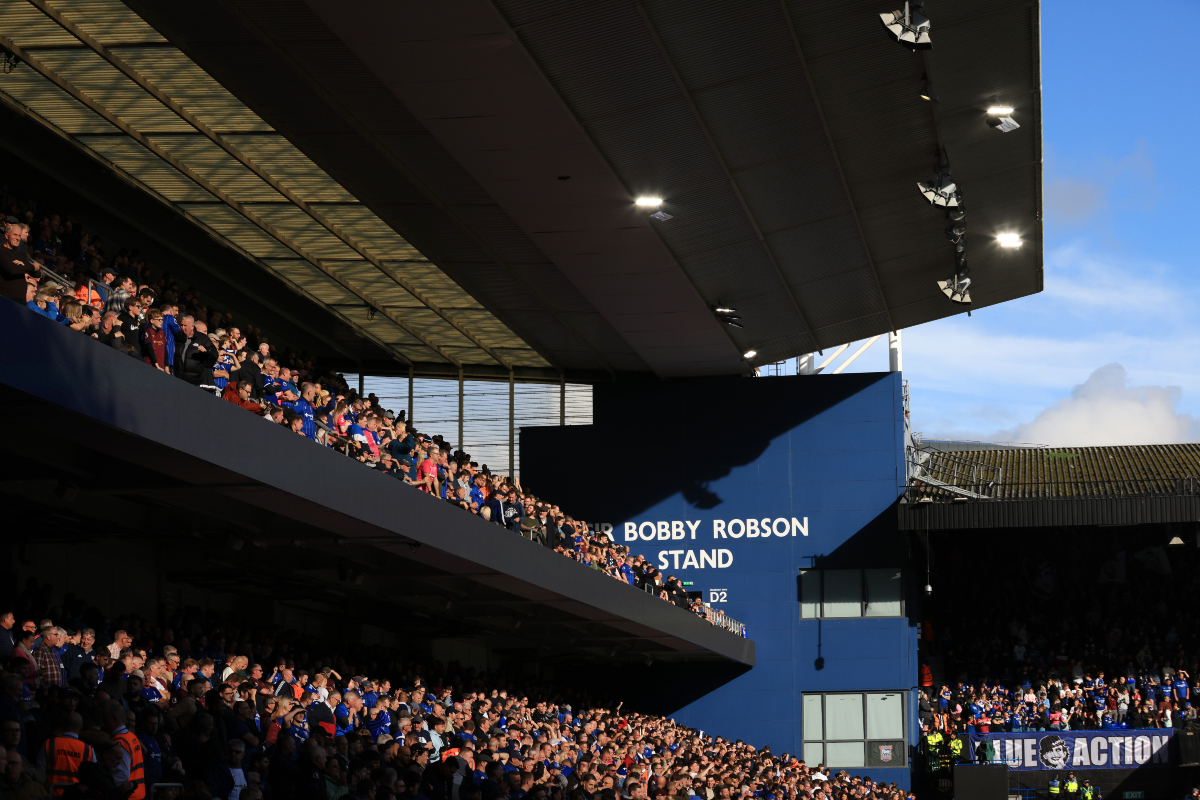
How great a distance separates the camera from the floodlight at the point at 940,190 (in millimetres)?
25062

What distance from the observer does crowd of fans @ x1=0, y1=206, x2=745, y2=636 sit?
38.3 ft

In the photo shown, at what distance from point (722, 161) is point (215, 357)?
12.1 metres

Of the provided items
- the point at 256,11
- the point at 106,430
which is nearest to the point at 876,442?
the point at 256,11

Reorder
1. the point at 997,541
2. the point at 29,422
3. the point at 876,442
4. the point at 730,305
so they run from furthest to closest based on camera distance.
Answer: the point at 997,541, the point at 876,442, the point at 730,305, the point at 29,422

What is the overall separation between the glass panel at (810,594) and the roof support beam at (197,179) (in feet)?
37.6

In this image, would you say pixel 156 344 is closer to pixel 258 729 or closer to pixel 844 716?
pixel 258 729

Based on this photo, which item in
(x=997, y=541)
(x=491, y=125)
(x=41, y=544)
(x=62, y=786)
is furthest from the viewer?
(x=997, y=541)

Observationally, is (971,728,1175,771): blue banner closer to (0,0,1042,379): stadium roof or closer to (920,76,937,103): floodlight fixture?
(0,0,1042,379): stadium roof

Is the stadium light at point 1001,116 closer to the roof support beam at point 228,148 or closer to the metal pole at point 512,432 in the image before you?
the roof support beam at point 228,148

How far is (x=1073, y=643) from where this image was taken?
38.1 metres

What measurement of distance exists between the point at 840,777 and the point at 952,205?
14297 mm

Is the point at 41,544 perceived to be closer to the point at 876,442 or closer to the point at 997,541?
the point at 876,442

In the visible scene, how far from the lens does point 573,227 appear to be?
2555cm

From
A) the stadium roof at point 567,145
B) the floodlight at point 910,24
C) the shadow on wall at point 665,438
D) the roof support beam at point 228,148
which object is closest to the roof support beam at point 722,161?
the stadium roof at point 567,145
